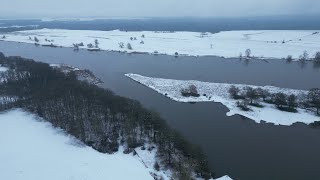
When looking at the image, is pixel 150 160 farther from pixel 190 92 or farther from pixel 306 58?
pixel 306 58

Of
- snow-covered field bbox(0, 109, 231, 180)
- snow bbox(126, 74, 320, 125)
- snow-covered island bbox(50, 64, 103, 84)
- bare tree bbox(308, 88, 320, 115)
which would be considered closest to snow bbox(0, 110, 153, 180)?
snow-covered field bbox(0, 109, 231, 180)

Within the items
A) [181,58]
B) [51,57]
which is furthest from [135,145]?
[51,57]

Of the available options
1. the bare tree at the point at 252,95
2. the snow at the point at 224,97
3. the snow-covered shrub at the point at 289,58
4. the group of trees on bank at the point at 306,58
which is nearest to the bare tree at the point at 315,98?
the snow at the point at 224,97

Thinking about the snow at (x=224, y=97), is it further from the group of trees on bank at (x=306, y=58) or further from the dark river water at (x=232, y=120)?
the group of trees on bank at (x=306, y=58)

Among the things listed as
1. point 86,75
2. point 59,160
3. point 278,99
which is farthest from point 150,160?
point 86,75

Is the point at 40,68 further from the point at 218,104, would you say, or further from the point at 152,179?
the point at 152,179

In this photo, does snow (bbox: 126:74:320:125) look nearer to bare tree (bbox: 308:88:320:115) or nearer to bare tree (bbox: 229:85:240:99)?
bare tree (bbox: 229:85:240:99)
